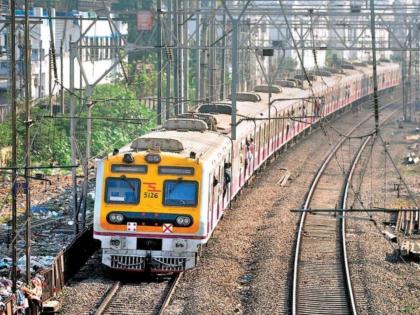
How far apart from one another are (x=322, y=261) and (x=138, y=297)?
448cm

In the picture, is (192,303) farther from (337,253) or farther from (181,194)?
(337,253)

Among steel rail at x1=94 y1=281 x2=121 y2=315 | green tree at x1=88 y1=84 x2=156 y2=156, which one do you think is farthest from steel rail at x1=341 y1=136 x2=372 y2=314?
green tree at x1=88 y1=84 x2=156 y2=156

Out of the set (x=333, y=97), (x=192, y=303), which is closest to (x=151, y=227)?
(x=192, y=303)

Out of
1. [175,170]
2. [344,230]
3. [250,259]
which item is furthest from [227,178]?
[175,170]

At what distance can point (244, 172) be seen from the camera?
974 inches

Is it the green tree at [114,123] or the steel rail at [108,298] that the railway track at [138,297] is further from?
the green tree at [114,123]

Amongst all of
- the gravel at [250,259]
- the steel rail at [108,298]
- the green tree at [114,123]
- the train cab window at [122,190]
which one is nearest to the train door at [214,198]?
the gravel at [250,259]

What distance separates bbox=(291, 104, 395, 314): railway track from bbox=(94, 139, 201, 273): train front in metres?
2.09

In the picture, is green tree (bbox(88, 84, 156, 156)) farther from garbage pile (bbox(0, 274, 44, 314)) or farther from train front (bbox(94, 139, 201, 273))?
garbage pile (bbox(0, 274, 44, 314))

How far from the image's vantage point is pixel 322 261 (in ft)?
62.1

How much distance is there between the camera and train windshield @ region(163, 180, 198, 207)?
54.4 feet

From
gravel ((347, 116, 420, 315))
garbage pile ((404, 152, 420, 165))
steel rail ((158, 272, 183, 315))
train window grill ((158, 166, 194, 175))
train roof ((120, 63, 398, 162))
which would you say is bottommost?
gravel ((347, 116, 420, 315))

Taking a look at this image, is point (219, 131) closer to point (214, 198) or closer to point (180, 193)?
point (214, 198)

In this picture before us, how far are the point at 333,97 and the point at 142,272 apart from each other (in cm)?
2930
